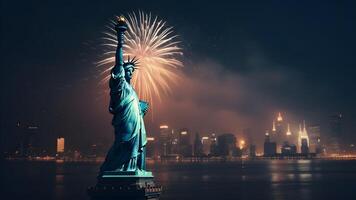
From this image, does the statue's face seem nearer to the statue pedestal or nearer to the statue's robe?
the statue's robe

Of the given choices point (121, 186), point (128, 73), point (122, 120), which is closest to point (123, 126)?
point (122, 120)

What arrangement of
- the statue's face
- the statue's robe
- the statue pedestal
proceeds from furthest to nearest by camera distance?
the statue's face < the statue's robe < the statue pedestal

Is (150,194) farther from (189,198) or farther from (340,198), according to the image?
(340,198)

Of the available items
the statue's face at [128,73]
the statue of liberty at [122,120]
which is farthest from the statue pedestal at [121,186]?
the statue's face at [128,73]

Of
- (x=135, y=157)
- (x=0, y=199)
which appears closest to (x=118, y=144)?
(x=135, y=157)

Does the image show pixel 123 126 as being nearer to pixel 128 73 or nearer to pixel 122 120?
pixel 122 120

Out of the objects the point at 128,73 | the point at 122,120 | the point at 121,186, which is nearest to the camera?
the point at 121,186

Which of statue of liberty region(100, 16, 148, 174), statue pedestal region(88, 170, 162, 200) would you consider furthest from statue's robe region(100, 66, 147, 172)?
statue pedestal region(88, 170, 162, 200)

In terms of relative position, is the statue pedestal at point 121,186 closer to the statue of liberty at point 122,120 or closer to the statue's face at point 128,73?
the statue of liberty at point 122,120
